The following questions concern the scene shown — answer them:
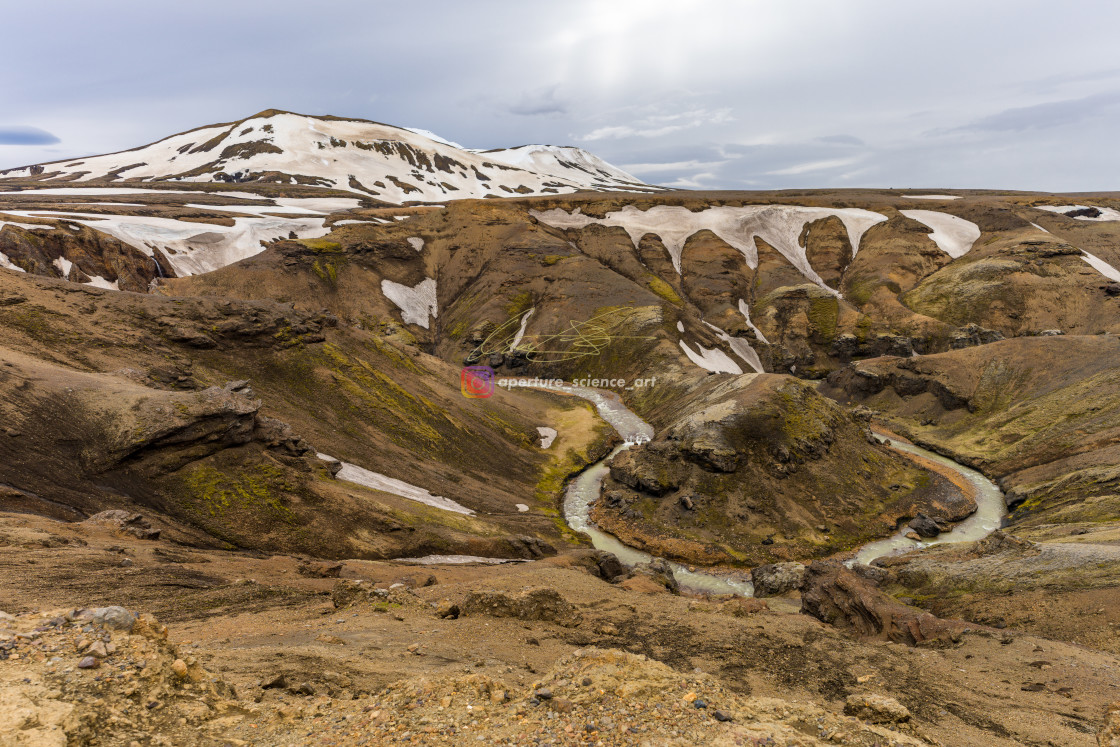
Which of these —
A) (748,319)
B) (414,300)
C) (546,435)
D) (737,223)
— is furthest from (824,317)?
(414,300)

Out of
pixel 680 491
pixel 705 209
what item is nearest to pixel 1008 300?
pixel 705 209

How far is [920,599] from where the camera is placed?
99.6 ft

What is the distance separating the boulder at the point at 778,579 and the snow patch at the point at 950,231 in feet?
339

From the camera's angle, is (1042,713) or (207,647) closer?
(207,647)

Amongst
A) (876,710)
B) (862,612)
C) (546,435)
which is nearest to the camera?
(876,710)

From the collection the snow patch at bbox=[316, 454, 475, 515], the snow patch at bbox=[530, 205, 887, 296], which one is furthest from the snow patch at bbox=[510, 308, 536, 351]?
the snow patch at bbox=[316, 454, 475, 515]

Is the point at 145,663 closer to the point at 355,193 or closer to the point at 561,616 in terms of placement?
the point at 561,616

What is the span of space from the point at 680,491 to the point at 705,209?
108 m

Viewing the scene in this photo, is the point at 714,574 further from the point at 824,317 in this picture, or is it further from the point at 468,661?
the point at 824,317

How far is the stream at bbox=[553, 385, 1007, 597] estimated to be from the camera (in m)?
39.1

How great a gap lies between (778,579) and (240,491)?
32.6m

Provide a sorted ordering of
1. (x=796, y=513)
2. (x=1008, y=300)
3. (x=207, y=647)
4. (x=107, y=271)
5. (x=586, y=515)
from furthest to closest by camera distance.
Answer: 1. (x=1008, y=300)
2. (x=107, y=271)
3. (x=586, y=515)
4. (x=796, y=513)
5. (x=207, y=647)

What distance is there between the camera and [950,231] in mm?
114562

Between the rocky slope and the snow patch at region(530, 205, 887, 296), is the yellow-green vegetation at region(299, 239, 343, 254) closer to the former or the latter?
the snow patch at region(530, 205, 887, 296)
